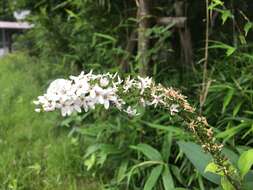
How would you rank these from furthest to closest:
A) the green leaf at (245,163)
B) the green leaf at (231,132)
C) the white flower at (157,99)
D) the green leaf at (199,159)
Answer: the green leaf at (231,132)
the green leaf at (199,159)
the green leaf at (245,163)
the white flower at (157,99)

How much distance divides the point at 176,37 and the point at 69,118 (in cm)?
110

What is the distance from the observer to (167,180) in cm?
244

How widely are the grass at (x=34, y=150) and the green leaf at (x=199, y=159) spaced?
103 cm

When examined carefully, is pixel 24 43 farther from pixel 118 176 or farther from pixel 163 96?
pixel 163 96

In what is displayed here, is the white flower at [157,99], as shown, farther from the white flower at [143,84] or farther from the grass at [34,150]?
the grass at [34,150]

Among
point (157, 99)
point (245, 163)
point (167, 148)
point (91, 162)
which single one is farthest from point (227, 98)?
point (157, 99)

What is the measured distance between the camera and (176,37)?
10.6 feet

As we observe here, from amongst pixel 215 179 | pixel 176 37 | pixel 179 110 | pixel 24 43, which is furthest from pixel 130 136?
pixel 24 43

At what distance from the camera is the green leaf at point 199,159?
6.12ft

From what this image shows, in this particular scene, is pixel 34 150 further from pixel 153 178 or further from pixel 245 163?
pixel 245 163

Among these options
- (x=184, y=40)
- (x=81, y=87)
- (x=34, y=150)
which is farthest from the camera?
(x=34, y=150)

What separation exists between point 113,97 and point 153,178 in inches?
46.7

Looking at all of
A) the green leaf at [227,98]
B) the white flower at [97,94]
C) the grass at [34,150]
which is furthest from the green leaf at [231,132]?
the white flower at [97,94]

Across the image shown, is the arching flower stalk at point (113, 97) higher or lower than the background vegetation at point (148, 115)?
higher
